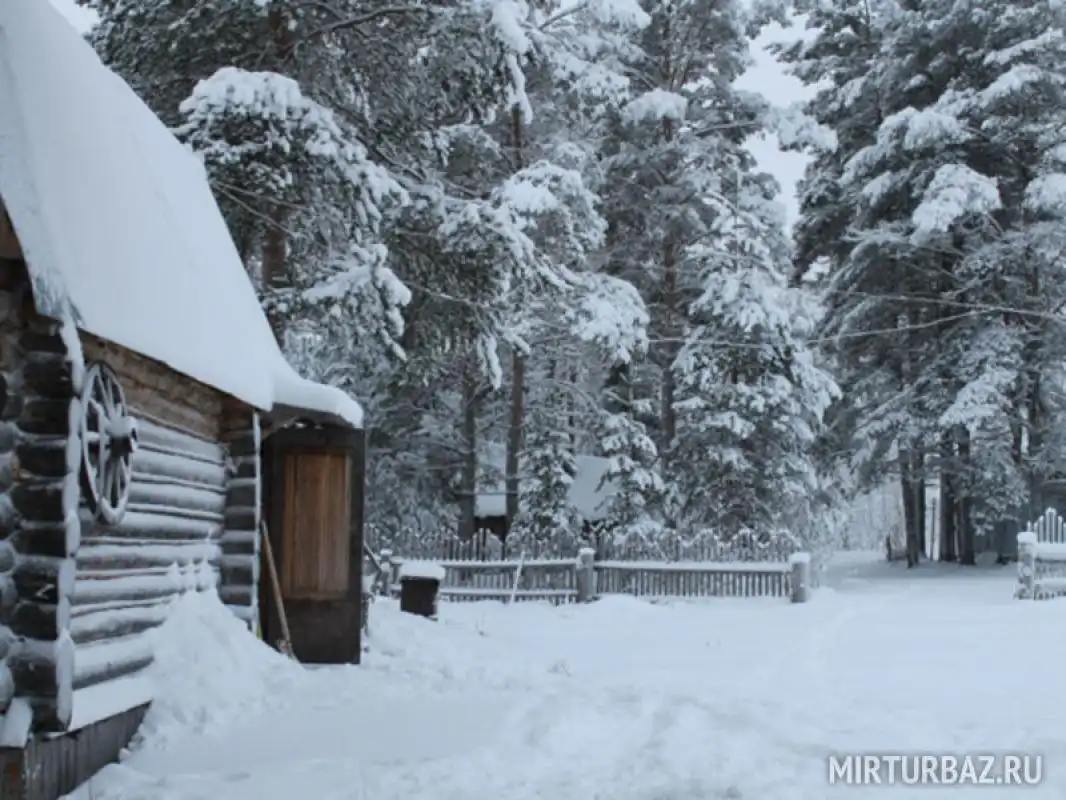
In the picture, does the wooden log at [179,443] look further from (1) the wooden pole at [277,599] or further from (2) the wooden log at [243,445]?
(1) the wooden pole at [277,599]

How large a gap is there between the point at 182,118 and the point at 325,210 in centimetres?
285

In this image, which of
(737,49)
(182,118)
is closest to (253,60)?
(182,118)

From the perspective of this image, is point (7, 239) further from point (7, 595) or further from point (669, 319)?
point (669, 319)

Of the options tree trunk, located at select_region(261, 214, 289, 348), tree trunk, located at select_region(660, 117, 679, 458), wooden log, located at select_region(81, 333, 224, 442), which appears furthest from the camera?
tree trunk, located at select_region(660, 117, 679, 458)

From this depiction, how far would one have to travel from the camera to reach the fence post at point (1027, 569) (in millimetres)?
19484

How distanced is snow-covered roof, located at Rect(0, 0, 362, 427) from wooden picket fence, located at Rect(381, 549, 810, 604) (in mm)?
10605

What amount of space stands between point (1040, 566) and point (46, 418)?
18.2m

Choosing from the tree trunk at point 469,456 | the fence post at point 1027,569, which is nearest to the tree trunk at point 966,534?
the fence post at point 1027,569

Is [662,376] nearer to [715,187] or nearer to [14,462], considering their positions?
[715,187]

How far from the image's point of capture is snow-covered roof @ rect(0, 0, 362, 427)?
612 centimetres

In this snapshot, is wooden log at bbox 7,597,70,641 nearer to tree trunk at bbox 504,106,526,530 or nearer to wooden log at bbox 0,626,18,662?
wooden log at bbox 0,626,18,662

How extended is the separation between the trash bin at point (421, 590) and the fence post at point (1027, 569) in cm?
991

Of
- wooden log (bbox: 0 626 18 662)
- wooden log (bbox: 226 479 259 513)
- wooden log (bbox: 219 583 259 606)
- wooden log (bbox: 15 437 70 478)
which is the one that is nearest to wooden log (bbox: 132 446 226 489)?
wooden log (bbox: 226 479 259 513)

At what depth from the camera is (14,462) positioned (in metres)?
6.27
